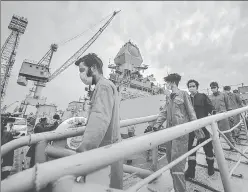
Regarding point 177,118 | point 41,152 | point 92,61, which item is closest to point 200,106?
point 177,118

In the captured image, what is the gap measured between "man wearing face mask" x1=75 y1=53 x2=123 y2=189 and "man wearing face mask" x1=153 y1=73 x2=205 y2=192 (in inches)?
39.0

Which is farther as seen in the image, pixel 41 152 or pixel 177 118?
pixel 177 118

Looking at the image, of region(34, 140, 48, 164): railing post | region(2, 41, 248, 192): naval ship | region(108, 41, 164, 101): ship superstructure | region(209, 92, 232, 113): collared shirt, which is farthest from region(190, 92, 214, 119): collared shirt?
region(108, 41, 164, 101): ship superstructure

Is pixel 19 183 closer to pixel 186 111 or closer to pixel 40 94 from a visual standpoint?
pixel 186 111

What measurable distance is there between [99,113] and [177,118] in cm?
160

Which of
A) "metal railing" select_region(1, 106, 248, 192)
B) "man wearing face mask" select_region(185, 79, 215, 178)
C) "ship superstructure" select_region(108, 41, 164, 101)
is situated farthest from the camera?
"ship superstructure" select_region(108, 41, 164, 101)

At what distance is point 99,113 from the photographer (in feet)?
4.11

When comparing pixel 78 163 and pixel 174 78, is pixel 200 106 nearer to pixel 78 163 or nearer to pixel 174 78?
pixel 174 78

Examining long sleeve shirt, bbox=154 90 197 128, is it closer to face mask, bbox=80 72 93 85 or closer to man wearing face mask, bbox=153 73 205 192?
man wearing face mask, bbox=153 73 205 192

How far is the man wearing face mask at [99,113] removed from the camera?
3.86ft

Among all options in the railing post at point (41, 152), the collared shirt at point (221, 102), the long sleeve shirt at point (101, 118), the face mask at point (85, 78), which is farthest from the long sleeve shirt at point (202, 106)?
the railing post at point (41, 152)

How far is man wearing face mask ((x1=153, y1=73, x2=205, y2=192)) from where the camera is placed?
2.04 metres

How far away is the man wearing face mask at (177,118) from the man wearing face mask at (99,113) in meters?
0.99

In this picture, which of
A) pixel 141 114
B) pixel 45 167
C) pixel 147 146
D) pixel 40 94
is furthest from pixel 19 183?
pixel 40 94
